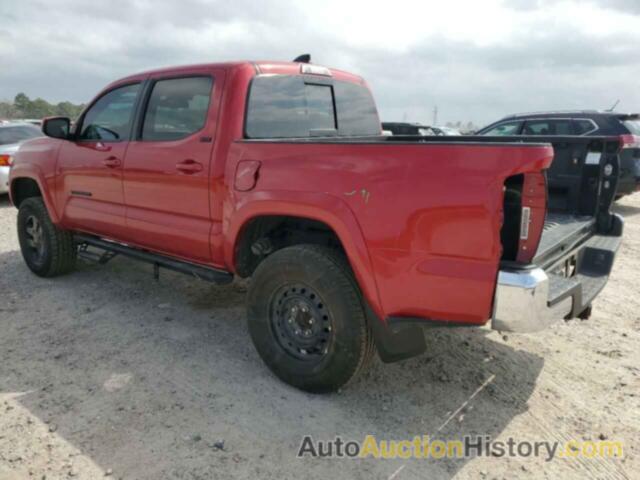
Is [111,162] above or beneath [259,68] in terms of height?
beneath

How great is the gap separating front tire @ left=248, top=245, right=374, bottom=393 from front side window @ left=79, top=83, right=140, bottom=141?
1927mm

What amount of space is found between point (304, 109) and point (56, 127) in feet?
7.61

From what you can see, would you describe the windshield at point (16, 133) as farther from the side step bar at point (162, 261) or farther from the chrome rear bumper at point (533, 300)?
the chrome rear bumper at point (533, 300)

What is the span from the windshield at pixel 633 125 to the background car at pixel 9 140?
36.2ft

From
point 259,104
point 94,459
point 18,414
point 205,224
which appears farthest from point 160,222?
point 94,459

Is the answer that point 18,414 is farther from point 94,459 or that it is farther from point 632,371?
point 632,371

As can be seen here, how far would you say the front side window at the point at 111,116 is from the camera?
13.4 ft

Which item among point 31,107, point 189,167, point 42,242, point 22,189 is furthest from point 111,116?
point 31,107

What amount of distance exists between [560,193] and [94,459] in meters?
3.64

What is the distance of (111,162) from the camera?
409 centimetres

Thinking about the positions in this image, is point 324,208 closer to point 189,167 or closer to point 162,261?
point 189,167

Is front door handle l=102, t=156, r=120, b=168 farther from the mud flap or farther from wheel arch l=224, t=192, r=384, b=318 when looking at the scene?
the mud flap

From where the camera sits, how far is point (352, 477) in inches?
93.7

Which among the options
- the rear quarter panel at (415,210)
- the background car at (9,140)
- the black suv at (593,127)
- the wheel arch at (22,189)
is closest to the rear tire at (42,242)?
the wheel arch at (22,189)
